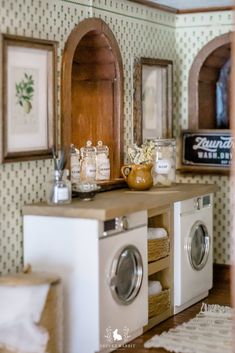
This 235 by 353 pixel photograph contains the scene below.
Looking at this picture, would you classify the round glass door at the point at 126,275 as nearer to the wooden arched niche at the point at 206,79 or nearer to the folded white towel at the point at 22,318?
the folded white towel at the point at 22,318

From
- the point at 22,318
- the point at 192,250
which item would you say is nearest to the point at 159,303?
the point at 192,250

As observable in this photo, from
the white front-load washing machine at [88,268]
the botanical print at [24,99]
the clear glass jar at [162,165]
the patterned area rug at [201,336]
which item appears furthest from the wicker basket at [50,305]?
the clear glass jar at [162,165]

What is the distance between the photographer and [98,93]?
18.4ft

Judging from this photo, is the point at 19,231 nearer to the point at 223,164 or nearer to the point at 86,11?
the point at 86,11

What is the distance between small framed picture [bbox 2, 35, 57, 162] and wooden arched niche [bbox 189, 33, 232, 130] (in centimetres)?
198

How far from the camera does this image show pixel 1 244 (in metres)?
4.32

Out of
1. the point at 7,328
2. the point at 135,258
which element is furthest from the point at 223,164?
the point at 7,328

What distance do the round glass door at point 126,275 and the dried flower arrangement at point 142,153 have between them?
990mm

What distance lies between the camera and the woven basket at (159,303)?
16.3ft

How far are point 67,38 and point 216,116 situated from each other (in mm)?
2287

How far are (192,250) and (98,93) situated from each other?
1.42 meters

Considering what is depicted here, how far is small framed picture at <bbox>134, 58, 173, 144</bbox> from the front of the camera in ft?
18.9

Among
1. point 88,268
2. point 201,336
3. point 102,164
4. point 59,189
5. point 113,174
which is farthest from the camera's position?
point 113,174

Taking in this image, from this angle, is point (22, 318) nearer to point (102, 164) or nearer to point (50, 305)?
point (50, 305)
